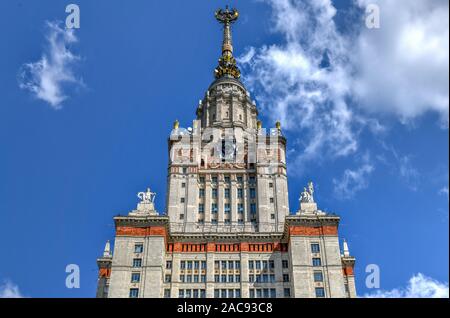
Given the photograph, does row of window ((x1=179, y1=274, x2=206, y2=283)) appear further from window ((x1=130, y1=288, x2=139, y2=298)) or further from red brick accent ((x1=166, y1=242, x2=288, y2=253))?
window ((x1=130, y1=288, x2=139, y2=298))

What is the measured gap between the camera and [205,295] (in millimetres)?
94312

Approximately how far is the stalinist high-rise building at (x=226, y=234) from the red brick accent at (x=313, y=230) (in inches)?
7.4

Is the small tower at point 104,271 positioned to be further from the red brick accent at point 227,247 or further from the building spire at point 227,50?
the building spire at point 227,50

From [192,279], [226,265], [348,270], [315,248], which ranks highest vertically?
[348,270]

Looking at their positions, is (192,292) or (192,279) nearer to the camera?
(192,292)

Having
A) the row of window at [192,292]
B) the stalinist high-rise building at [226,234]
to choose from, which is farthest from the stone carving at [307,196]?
the row of window at [192,292]

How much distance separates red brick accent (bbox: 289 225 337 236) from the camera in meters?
97.2

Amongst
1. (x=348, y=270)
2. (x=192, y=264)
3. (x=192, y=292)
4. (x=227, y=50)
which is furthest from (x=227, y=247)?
(x=227, y=50)

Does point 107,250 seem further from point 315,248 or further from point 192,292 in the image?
point 315,248

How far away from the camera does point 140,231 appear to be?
3839 inches

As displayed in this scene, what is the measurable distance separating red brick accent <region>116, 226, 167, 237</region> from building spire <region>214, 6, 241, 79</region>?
2452 inches

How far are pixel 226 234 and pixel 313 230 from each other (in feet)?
55.0

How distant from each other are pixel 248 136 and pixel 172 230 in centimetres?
3313
